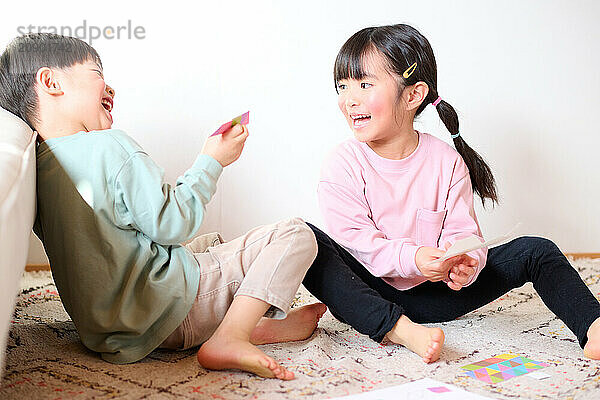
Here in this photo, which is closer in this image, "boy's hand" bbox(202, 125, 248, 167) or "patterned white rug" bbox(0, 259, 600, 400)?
"patterned white rug" bbox(0, 259, 600, 400)

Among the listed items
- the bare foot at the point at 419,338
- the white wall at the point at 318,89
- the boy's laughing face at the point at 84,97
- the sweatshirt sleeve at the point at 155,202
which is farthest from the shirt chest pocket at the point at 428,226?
the white wall at the point at 318,89

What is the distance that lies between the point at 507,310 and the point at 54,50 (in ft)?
3.26

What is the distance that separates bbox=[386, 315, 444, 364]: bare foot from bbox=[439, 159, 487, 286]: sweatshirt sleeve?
24 centimetres

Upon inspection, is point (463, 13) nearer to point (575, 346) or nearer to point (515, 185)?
point (515, 185)

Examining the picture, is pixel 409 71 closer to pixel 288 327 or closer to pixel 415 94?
pixel 415 94

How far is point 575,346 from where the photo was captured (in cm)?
107

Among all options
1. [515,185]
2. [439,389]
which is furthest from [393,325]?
[515,185]

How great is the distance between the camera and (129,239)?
0.94 metres

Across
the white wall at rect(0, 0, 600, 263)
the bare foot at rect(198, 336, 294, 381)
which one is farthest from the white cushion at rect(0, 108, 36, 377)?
the white wall at rect(0, 0, 600, 263)

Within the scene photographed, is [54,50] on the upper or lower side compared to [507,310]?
upper

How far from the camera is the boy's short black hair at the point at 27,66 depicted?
0.99 metres

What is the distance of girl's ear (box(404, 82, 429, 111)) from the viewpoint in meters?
1.30

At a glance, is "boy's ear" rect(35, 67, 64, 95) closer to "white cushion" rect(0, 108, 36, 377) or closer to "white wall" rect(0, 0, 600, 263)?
"white cushion" rect(0, 108, 36, 377)

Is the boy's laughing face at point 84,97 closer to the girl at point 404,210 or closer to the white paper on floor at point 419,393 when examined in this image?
the girl at point 404,210
